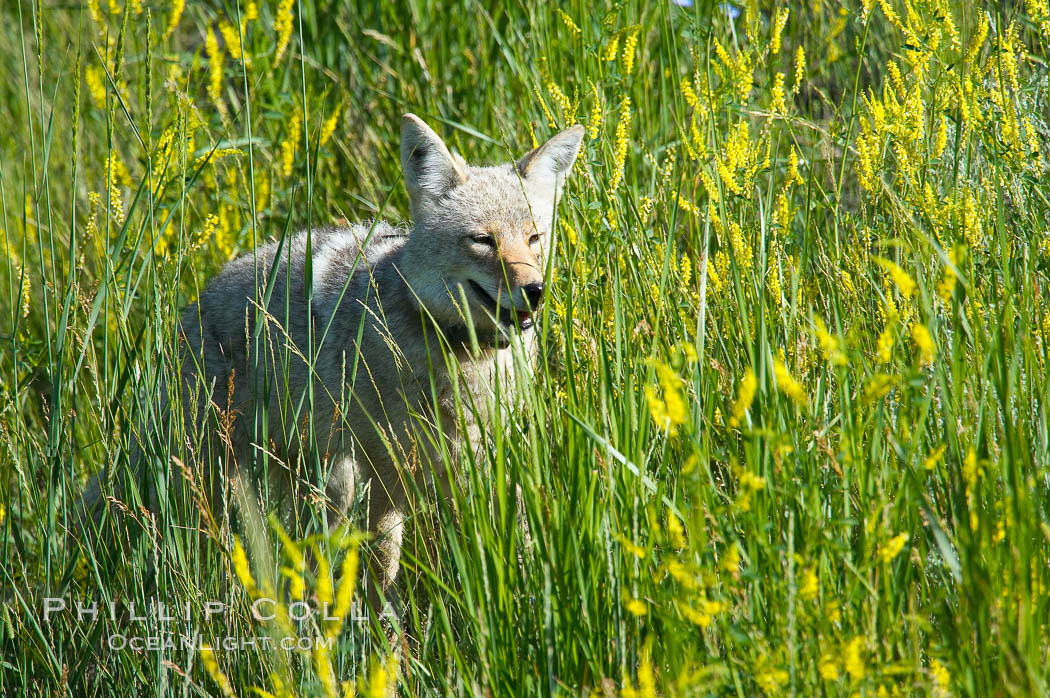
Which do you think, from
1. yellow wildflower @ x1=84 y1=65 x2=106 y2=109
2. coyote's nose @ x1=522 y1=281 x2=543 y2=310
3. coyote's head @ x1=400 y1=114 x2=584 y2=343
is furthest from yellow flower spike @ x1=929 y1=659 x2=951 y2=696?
yellow wildflower @ x1=84 y1=65 x2=106 y2=109

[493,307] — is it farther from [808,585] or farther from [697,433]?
[808,585]

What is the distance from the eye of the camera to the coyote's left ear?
10.1ft

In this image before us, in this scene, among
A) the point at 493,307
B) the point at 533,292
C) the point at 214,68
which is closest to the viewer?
the point at 533,292

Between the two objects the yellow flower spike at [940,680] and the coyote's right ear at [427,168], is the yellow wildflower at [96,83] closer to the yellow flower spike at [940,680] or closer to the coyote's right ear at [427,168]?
the coyote's right ear at [427,168]

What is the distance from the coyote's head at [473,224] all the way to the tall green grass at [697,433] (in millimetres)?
141

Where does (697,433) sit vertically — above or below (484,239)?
below

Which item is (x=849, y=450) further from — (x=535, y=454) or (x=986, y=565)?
(x=535, y=454)

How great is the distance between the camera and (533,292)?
2818 millimetres

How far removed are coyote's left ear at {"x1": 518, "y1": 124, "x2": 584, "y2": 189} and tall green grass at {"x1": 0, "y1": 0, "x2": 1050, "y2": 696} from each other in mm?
75

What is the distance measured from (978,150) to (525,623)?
2.35 meters

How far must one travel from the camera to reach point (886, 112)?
8.82ft

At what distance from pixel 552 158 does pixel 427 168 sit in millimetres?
467

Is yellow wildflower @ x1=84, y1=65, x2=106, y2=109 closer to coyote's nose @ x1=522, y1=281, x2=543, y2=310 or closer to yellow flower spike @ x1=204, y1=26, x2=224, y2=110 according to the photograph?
yellow flower spike @ x1=204, y1=26, x2=224, y2=110

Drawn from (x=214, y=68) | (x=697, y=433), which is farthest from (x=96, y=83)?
(x=697, y=433)
